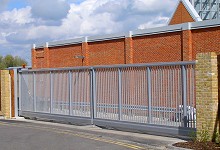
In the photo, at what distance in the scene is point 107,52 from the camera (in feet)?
99.9

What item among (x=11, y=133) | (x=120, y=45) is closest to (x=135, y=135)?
(x=11, y=133)

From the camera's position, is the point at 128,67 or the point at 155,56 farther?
the point at 155,56

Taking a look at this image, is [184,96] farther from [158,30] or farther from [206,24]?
[158,30]

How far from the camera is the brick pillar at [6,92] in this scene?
22344 millimetres

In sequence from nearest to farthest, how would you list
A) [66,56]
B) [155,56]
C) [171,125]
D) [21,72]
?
[171,125] < [21,72] < [155,56] < [66,56]

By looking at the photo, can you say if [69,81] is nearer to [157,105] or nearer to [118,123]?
[118,123]

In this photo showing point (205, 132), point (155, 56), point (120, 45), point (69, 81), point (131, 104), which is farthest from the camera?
point (120, 45)

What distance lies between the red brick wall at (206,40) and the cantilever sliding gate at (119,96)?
8.40m

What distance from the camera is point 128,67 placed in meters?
16.2

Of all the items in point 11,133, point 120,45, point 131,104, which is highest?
point 120,45

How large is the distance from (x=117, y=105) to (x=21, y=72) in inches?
297

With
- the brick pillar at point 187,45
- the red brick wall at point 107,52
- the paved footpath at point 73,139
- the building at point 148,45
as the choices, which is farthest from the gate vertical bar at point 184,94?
the red brick wall at point 107,52

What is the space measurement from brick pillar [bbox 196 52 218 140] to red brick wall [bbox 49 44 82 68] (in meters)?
20.8

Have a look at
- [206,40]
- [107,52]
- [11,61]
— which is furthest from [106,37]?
[11,61]
